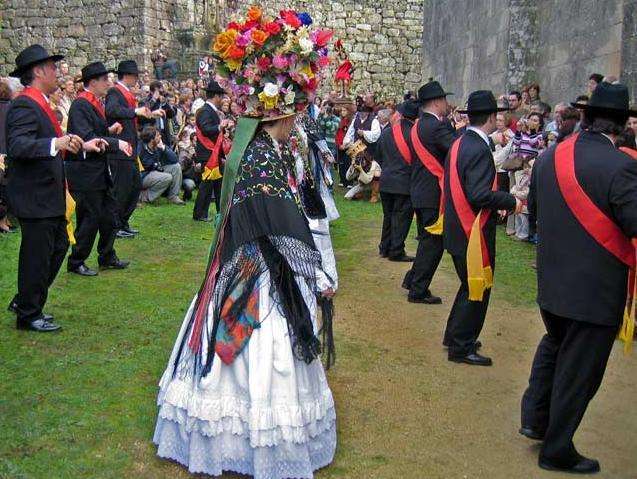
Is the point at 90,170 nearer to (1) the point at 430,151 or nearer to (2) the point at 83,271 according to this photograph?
(2) the point at 83,271

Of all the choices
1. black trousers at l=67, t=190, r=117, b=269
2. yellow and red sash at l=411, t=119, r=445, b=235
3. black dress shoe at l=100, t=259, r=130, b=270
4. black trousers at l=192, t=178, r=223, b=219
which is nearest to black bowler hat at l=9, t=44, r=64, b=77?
black trousers at l=67, t=190, r=117, b=269

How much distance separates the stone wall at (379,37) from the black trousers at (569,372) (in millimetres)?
24963

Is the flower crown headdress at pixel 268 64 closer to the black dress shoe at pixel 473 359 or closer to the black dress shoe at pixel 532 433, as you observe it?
the black dress shoe at pixel 532 433

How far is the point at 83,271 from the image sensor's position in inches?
319

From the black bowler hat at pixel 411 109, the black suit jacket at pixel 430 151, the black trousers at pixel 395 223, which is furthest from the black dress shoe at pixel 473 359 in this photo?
the black bowler hat at pixel 411 109

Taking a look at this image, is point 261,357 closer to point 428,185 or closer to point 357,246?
point 428,185

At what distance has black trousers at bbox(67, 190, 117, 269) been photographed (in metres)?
7.77

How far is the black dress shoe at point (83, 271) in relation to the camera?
8.09m

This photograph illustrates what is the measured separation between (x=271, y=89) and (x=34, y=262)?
2.78 metres

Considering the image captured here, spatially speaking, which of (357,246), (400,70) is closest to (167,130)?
(357,246)

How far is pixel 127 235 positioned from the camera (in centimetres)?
1036

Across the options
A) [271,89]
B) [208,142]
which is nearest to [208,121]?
[208,142]

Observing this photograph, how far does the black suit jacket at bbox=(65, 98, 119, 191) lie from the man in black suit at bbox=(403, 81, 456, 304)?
2971 mm

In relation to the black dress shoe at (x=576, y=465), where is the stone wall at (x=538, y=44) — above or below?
above
